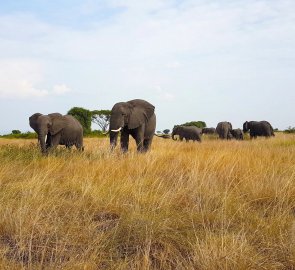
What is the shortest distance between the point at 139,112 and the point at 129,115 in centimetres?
45

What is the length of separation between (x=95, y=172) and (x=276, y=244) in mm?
3487

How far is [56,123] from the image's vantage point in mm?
12320

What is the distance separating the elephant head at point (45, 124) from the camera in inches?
447

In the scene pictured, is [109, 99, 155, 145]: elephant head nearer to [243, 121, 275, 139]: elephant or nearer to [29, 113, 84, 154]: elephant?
[29, 113, 84, 154]: elephant

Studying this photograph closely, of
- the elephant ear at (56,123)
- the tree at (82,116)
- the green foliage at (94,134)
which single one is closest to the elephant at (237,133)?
the green foliage at (94,134)

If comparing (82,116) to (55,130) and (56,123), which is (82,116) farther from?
(55,130)

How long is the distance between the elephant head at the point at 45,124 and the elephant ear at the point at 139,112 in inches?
86.8

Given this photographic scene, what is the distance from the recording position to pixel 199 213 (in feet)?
13.2

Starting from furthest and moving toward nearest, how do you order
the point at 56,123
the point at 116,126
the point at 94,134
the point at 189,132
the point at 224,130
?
the point at 94,134
the point at 224,130
the point at 189,132
the point at 56,123
the point at 116,126

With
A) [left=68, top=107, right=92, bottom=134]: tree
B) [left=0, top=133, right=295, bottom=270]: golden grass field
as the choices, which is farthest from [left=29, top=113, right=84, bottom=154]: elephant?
[left=68, top=107, right=92, bottom=134]: tree

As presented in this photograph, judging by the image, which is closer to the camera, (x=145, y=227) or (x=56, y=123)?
(x=145, y=227)

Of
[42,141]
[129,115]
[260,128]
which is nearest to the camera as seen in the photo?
[42,141]

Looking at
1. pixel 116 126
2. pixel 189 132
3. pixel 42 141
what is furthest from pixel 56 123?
pixel 189 132

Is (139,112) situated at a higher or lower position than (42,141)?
higher
